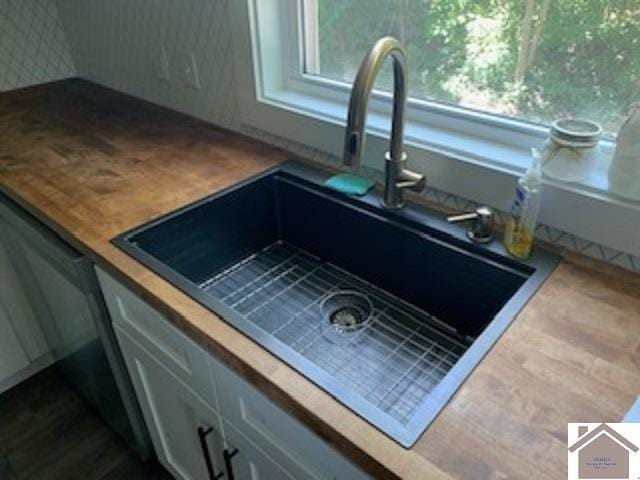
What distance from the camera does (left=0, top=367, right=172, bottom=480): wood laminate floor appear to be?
1587 mm

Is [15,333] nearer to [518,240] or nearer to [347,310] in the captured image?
[347,310]

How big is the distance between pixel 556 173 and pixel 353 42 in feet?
2.08

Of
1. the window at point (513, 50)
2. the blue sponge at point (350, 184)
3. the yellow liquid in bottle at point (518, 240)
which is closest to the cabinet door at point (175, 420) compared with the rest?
the blue sponge at point (350, 184)

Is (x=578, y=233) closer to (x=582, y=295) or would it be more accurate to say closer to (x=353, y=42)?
(x=582, y=295)

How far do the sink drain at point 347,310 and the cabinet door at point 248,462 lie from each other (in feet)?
0.98

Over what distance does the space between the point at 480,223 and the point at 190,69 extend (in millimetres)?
1079

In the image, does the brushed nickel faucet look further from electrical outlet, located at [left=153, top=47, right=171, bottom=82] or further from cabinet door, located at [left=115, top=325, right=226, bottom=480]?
electrical outlet, located at [left=153, top=47, right=171, bottom=82]

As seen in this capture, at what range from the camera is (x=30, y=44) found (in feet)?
6.54

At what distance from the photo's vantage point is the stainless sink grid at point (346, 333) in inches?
38.0

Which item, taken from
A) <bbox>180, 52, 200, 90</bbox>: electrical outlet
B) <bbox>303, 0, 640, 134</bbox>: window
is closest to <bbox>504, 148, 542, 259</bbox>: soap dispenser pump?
<bbox>303, 0, 640, 134</bbox>: window

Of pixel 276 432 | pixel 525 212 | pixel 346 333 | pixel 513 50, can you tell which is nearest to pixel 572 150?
pixel 525 212

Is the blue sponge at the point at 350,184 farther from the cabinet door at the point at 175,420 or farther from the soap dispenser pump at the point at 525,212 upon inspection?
the cabinet door at the point at 175,420

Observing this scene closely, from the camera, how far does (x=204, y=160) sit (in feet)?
4.56

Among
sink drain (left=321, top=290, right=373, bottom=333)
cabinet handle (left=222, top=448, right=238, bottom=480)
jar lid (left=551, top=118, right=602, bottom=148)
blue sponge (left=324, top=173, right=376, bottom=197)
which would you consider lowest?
cabinet handle (left=222, top=448, right=238, bottom=480)
